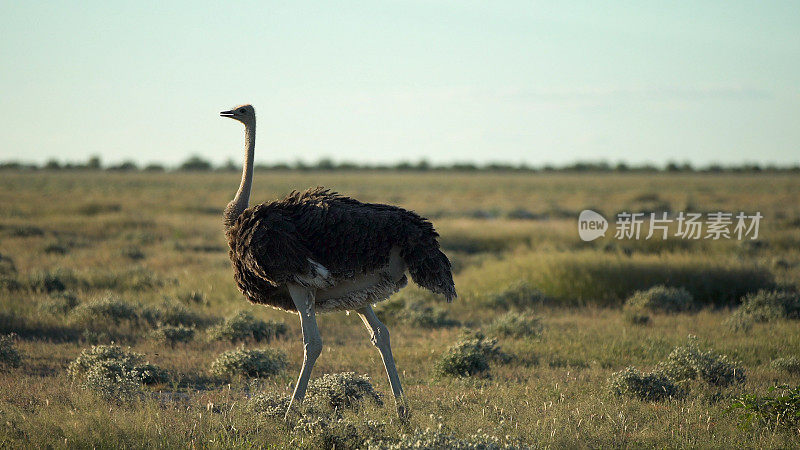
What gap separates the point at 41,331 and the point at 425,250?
7362 mm

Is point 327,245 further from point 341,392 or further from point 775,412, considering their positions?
point 775,412

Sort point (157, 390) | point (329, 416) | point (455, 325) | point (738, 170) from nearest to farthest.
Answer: point (329, 416)
point (157, 390)
point (455, 325)
point (738, 170)

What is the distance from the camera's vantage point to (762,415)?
6934 mm

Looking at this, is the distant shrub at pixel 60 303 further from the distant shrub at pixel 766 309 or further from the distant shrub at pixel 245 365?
the distant shrub at pixel 766 309

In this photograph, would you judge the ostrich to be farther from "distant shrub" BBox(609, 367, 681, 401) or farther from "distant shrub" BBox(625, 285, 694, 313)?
"distant shrub" BBox(625, 285, 694, 313)

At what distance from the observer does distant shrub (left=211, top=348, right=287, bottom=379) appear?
9.16 metres

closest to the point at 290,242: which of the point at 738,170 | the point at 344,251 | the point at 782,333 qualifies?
the point at 344,251

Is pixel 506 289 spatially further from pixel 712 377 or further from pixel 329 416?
pixel 329 416

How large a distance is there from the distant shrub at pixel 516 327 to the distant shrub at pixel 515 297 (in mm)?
2307

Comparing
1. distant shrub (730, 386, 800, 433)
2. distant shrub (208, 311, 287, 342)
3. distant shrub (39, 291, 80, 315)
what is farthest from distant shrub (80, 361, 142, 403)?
distant shrub (730, 386, 800, 433)

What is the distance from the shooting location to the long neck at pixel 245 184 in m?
7.38

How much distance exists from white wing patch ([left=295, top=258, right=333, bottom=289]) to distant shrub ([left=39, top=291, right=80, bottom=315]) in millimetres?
7369

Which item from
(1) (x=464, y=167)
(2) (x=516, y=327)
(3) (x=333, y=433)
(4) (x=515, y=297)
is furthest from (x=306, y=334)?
(1) (x=464, y=167)

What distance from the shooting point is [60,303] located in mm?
12828
